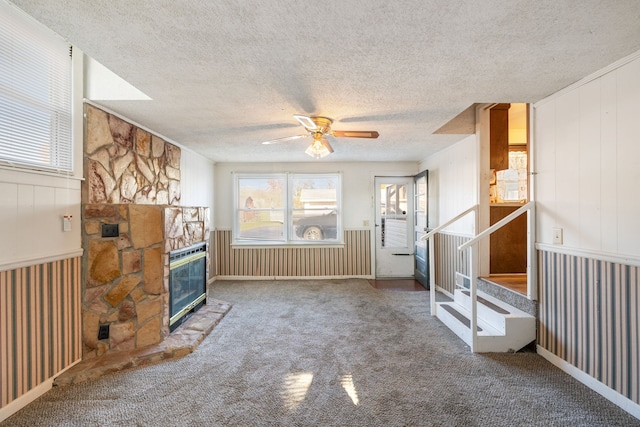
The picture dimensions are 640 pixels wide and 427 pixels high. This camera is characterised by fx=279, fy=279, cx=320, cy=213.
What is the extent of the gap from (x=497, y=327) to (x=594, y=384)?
2.41 ft

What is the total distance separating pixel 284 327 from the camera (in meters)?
3.18

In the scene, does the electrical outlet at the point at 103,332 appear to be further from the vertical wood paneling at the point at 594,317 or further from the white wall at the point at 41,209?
→ the vertical wood paneling at the point at 594,317

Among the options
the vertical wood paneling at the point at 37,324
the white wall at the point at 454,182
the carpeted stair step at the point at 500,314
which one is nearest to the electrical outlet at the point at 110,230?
the vertical wood paneling at the point at 37,324

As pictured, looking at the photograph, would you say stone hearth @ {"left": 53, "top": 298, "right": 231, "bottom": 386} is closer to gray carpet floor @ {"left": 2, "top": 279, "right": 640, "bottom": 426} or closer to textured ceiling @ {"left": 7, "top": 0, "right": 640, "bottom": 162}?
gray carpet floor @ {"left": 2, "top": 279, "right": 640, "bottom": 426}

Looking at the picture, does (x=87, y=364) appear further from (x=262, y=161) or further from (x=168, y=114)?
(x=262, y=161)

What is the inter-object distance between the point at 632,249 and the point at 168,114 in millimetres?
3930

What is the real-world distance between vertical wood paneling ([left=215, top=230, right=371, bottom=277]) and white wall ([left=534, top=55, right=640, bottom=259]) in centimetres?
325

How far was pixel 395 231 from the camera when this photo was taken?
5.49 metres

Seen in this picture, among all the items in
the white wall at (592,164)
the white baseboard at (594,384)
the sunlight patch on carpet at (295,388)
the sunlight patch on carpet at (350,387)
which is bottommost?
the sunlight patch on carpet at (295,388)

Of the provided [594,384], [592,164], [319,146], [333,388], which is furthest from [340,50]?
[594,384]

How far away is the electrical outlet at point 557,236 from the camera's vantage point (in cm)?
236

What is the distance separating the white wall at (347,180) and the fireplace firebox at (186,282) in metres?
1.72

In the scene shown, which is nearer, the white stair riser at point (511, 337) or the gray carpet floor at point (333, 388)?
the gray carpet floor at point (333, 388)

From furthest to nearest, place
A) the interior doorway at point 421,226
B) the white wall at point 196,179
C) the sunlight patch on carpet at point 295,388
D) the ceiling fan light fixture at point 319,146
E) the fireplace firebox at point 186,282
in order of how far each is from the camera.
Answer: the interior doorway at point 421,226
the white wall at point 196,179
the fireplace firebox at point 186,282
the ceiling fan light fixture at point 319,146
the sunlight patch on carpet at point 295,388
